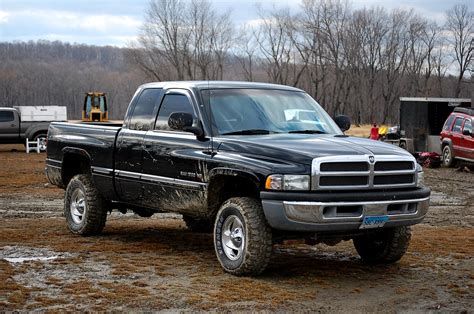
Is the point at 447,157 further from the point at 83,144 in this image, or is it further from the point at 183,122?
the point at 183,122

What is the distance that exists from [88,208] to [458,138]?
1874 cm

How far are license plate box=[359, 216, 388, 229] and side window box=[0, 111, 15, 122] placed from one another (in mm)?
31386

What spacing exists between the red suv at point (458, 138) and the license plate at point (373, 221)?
18828mm

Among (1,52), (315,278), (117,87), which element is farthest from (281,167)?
(1,52)

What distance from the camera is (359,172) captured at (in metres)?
7.32

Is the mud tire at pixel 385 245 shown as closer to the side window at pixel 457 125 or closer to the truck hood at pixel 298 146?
the truck hood at pixel 298 146

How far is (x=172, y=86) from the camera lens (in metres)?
9.27

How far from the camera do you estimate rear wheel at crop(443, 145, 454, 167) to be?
27.3 metres

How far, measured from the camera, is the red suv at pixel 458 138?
84.1 feet

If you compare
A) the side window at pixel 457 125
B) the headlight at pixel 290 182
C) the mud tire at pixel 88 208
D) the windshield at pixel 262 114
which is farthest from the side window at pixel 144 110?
the side window at pixel 457 125

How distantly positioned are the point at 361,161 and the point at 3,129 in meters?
31.5

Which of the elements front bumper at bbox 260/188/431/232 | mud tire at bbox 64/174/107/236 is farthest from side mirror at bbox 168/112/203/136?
mud tire at bbox 64/174/107/236

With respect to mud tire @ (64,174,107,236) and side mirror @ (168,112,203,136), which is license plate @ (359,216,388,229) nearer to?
side mirror @ (168,112,203,136)

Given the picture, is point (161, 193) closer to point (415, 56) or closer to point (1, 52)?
point (415, 56)
